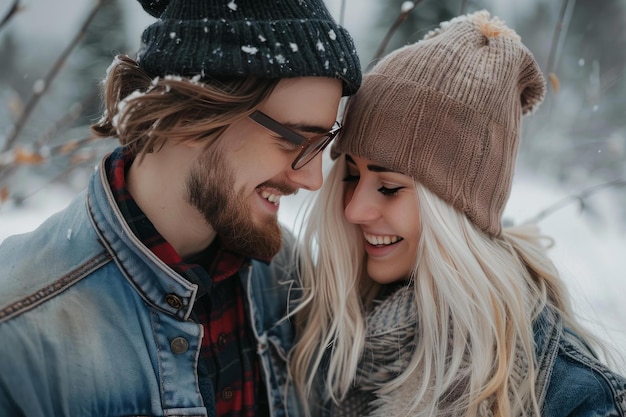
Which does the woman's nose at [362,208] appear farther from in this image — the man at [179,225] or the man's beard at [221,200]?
the man's beard at [221,200]

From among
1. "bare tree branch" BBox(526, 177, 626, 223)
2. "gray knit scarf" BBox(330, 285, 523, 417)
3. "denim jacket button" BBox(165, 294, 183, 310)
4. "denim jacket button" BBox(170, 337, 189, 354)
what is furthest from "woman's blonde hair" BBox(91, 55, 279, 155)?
"bare tree branch" BBox(526, 177, 626, 223)

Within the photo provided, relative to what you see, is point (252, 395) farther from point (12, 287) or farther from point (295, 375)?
point (12, 287)

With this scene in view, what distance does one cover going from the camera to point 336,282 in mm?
1981

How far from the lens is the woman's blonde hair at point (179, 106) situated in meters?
1.53

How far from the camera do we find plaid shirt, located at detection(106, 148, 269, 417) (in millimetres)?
1607

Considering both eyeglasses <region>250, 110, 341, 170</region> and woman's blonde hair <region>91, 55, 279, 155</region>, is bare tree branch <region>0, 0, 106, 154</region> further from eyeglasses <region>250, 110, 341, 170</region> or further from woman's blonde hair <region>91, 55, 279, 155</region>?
eyeglasses <region>250, 110, 341, 170</region>

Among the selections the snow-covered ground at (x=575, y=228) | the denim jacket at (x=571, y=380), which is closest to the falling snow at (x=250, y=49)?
the denim jacket at (x=571, y=380)

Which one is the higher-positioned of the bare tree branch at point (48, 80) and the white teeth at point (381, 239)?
the bare tree branch at point (48, 80)

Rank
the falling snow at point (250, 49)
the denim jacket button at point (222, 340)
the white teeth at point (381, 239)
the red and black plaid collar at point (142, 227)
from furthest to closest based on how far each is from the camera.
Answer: the white teeth at point (381, 239) < the denim jacket button at point (222, 340) < the red and black plaid collar at point (142, 227) < the falling snow at point (250, 49)

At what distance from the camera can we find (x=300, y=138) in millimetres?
1671

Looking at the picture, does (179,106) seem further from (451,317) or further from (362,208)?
(451,317)

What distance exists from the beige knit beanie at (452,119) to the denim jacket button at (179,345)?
2.51 feet

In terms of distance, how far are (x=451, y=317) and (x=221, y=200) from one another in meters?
0.80

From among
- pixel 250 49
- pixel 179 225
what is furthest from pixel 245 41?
pixel 179 225
